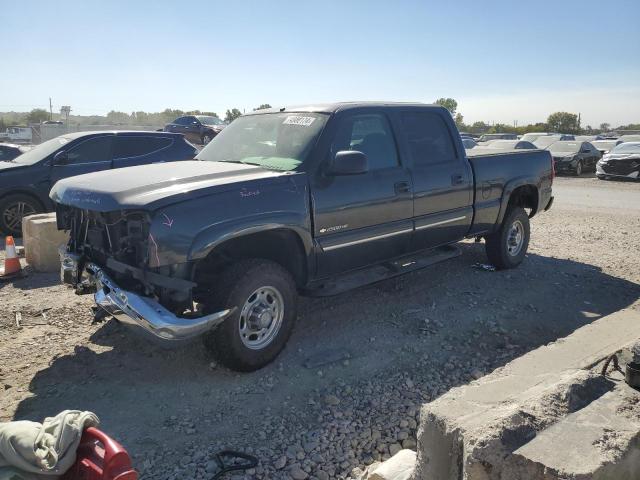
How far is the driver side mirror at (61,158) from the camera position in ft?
28.2

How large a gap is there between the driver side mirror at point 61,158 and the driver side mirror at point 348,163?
6100 millimetres

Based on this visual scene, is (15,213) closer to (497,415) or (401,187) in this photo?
(401,187)

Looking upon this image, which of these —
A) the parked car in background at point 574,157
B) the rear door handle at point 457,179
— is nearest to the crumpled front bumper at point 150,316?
the rear door handle at point 457,179

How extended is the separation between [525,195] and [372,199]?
3.25 meters

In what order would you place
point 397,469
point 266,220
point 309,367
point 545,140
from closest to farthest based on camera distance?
1. point 397,469
2. point 266,220
3. point 309,367
4. point 545,140

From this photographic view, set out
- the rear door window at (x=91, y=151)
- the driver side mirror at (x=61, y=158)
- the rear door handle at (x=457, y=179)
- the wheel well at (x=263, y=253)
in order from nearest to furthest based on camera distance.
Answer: the wheel well at (x=263, y=253) < the rear door handle at (x=457, y=179) < the driver side mirror at (x=61, y=158) < the rear door window at (x=91, y=151)

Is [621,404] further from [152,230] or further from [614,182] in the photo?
[614,182]

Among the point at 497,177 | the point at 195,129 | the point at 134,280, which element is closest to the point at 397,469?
the point at 134,280

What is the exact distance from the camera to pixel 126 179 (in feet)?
13.2

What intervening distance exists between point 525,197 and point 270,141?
12.9ft

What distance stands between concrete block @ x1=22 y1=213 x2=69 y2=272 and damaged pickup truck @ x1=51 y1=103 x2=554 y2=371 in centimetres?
219

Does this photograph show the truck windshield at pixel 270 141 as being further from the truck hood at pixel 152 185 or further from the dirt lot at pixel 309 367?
the dirt lot at pixel 309 367

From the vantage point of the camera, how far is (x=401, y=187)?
5027mm

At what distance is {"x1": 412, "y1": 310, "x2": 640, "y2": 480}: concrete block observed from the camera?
227 centimetres
